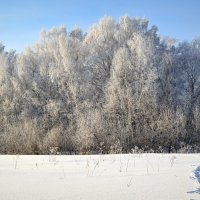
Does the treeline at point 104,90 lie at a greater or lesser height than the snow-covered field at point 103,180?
greater

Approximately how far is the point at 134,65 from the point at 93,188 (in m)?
21.3

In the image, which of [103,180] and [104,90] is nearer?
[103,180]

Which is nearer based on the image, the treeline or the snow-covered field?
the snow-covered field

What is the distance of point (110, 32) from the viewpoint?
2823 cm

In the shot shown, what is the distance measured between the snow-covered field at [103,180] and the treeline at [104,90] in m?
12.8

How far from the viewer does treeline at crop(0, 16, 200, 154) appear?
20.3 meters

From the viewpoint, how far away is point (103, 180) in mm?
4566

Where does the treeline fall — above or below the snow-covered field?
above

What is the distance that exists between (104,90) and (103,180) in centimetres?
2086

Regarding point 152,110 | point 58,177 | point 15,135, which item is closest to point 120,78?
point 152,110

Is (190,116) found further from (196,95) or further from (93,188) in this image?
(93,188)

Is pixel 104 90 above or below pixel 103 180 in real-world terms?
above

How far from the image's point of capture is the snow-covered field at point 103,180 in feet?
12.4

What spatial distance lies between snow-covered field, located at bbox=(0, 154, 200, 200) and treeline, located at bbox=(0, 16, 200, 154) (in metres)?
12.8
